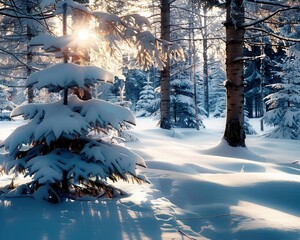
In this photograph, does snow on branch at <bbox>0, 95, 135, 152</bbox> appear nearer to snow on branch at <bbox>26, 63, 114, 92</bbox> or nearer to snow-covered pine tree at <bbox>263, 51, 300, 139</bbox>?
snow on branch at <bbox>26, 63, 114, 92</bbox>

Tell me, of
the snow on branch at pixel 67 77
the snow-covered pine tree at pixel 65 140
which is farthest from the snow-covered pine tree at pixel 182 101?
the snow on branch at pixel 67 77

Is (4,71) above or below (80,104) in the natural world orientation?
above

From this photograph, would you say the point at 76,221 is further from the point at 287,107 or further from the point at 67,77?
the point at 287,107

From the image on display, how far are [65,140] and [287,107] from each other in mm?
14979

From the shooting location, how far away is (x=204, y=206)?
3.28 meters

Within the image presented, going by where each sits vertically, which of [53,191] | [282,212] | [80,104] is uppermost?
[80,104]

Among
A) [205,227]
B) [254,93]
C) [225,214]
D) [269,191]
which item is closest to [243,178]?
[269,191]

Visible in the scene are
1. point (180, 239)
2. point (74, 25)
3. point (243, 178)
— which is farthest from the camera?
point (74, 25)

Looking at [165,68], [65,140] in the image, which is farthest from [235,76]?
[65,140]

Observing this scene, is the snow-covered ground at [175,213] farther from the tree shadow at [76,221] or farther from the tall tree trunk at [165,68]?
the tall tree trunk at [165,68]

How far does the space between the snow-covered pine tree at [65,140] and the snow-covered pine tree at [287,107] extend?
13.7m

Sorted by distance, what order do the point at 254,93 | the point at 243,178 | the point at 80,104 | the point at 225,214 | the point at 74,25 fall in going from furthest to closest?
the point at 254,93, the point at 74,25, the point at 243,178, the point at 80,104, the point at 225,214

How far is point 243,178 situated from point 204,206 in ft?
4.14

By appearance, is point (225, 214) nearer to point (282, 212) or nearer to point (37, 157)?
point (282, 212)
